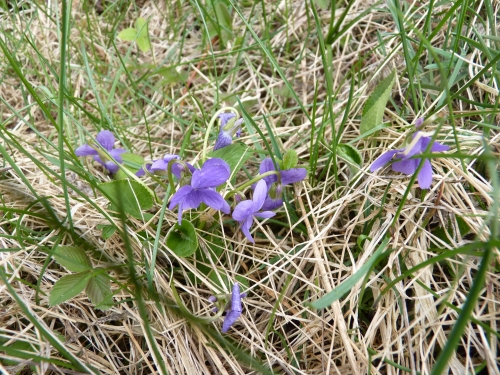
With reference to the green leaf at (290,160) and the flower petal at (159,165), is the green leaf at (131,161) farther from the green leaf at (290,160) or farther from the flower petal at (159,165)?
the green leaf at (290,160)

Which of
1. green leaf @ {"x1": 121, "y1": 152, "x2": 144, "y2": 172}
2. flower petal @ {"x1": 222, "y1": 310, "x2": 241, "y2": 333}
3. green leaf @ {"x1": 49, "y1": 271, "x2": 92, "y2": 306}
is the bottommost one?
flower petal @ {"x1": 222, "y1": 310, "x2": 241, "y2": 333}

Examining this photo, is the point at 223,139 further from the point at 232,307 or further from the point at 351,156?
the point at 232,307

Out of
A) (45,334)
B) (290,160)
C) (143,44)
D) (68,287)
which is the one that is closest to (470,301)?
(290,160)

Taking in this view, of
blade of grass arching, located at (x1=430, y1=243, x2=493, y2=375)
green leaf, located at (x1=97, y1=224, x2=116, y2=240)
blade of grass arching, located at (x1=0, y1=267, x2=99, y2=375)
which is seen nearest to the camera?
blade of grass arching, located at (x1=430, y1=243, x2=493, y2=375)

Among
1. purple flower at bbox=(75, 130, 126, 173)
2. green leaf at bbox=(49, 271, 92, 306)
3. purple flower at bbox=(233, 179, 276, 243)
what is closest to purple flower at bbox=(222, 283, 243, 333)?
purple flower at bbox=(233, 179, 276, 243)

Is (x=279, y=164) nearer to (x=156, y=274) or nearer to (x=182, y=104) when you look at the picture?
(x=156, y=274)

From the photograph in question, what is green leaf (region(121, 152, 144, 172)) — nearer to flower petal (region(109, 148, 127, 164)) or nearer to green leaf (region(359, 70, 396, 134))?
flower petal (region(109, 148, 127, 164))

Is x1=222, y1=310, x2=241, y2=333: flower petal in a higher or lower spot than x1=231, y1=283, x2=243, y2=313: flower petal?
lower
